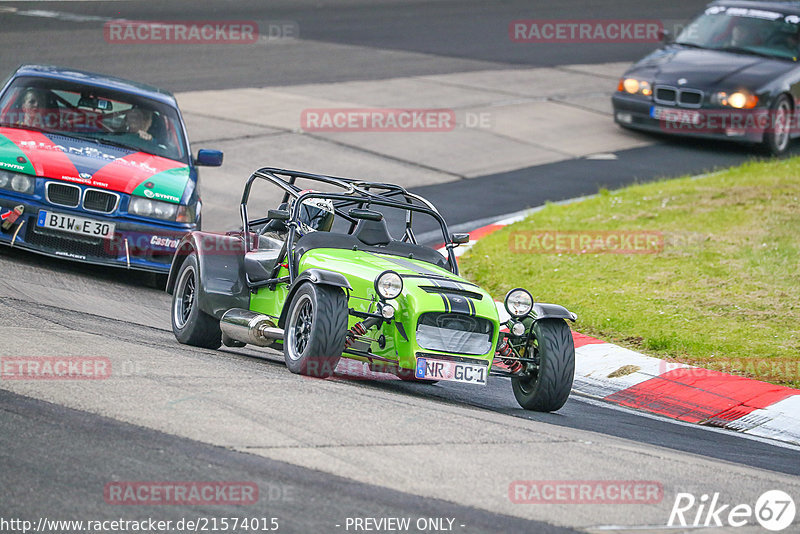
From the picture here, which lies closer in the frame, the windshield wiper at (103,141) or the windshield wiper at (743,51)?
the windshield wiper at (103,141)

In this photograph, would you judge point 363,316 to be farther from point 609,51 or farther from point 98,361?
point 609,51

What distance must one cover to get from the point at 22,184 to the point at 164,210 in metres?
1.24

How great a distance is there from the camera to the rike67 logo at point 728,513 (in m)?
5.48

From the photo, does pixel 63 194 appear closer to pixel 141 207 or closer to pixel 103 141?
pixel 141 207

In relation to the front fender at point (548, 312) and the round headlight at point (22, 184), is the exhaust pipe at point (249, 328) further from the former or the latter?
the round headlight at point (22, 184)

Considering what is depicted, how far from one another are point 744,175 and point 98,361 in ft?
37.5

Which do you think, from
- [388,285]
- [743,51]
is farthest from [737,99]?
[388,285]

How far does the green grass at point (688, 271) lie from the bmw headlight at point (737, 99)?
179 cm

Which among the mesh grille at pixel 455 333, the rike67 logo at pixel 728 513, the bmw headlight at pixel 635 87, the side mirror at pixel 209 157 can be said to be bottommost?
the rike67 logo at pixel 728 513

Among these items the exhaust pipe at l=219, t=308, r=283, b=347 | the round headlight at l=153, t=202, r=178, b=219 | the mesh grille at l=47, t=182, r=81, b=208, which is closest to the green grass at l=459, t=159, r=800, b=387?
the round headlight at l=153, t=202, r=178, b=219

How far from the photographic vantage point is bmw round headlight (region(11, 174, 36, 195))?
10289mm

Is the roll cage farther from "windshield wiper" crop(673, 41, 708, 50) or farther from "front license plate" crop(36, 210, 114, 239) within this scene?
"windshield wiper" crop(673, 41, 708, 50)

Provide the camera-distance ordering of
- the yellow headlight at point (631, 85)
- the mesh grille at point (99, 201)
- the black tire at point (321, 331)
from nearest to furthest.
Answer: the black tire at point (321, 331)
the mesh grille at point (99, 201)
the yellow headlight at point (631, 85)

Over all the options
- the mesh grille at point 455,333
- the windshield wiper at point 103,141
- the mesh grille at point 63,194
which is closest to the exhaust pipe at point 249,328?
the mesh grille at point 455,333
